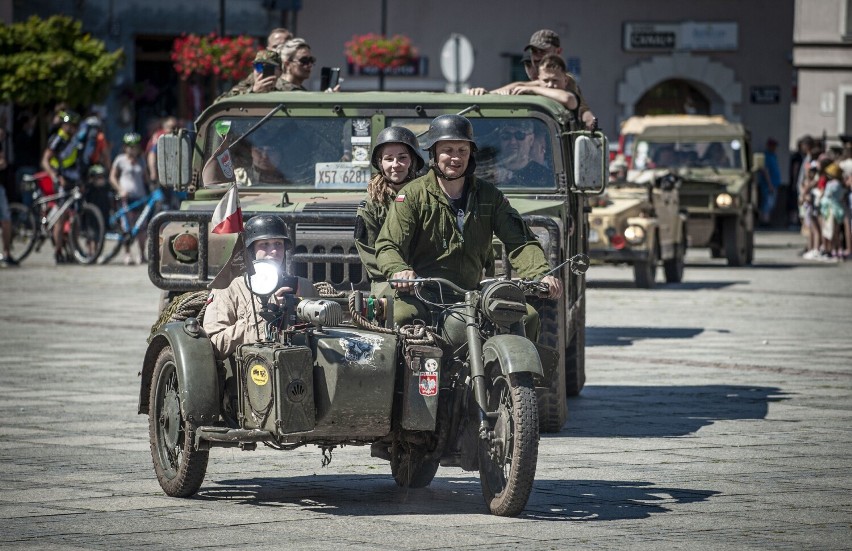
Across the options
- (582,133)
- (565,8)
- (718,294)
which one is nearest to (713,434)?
(582,133)

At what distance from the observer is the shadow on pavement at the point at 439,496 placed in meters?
7.38

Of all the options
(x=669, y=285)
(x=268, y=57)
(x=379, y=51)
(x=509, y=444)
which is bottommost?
(x=669, y=285)

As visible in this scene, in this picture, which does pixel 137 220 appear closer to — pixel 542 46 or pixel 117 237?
pixel 117 237

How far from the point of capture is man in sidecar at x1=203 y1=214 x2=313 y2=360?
24.7 ft

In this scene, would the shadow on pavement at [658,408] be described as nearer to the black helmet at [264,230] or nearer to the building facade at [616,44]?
the black helmet at [264,230]

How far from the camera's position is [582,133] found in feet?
36.7

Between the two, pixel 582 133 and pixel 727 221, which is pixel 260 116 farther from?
pixel 727 221

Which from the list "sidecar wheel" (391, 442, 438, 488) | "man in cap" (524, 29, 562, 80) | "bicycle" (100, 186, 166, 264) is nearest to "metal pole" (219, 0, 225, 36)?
"bicycle" (100, 186, 166, 264)

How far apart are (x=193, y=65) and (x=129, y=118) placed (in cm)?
356

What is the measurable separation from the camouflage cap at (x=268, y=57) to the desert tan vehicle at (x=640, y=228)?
8.51 metres

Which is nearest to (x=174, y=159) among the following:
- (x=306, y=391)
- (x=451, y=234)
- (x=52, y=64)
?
(x=451, y=234)

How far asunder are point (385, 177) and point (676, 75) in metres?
35.6

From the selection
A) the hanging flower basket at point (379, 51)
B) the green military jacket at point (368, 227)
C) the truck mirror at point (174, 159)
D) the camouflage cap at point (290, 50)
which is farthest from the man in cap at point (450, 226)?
the hanging flower basket at point (379, 51)

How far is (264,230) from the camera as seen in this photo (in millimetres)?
7516
